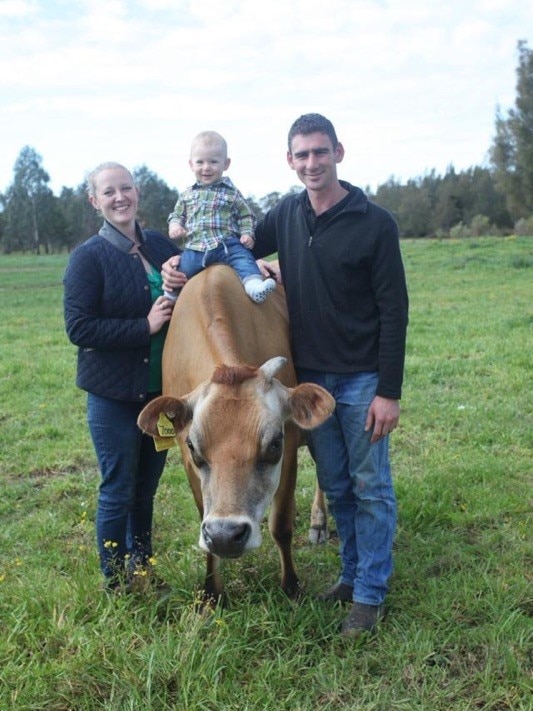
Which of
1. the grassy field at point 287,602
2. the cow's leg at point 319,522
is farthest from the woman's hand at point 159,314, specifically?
the cow's leg at point 319,522

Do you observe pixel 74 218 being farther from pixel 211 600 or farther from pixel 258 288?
pixel 211 600

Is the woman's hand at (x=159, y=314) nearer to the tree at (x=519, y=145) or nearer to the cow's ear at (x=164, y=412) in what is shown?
the cow's ear at (x=164, y=412)

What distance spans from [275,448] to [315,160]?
1.52 metres

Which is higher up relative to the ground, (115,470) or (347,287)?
(347,287)

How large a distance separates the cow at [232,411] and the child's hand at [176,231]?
30 cm

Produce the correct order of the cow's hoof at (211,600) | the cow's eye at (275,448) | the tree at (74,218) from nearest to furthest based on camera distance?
the cow's eye at (275,448) → the cow's hoof at (211,600) → the tree at (74,218)

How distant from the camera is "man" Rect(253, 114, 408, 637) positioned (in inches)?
147

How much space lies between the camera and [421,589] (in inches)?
163

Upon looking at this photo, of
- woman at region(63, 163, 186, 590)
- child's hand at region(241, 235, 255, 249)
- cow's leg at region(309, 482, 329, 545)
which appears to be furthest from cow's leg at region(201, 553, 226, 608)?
child's hand at region(241, 235, 255, 249)

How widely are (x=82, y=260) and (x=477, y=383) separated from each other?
5.92 meters

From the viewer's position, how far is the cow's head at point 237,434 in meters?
3.19

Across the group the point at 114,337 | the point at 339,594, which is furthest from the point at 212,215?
the point at 339,594

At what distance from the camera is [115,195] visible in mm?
4039

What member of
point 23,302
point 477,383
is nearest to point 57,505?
point 477,383
